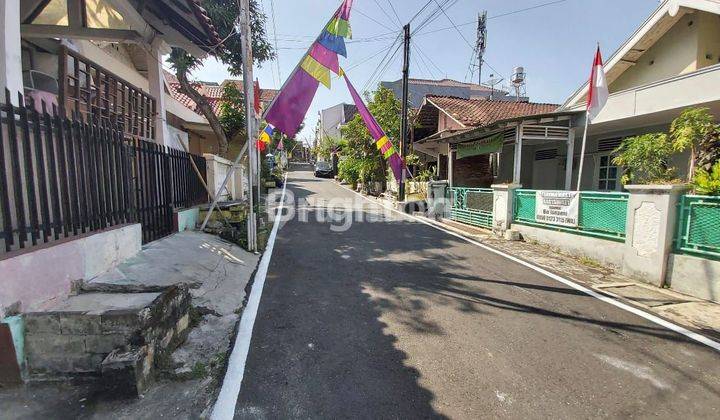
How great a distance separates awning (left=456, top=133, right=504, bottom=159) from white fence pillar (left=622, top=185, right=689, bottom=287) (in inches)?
244

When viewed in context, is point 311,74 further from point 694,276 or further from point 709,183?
point 694,276

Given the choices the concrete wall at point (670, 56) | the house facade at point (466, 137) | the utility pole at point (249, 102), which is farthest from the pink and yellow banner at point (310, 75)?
the concrete wall at point (670, 56)

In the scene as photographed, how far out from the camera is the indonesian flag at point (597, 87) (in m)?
8.27

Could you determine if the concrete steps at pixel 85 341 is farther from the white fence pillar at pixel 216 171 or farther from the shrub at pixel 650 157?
the shrub at pixel 650 157

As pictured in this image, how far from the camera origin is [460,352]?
348cm

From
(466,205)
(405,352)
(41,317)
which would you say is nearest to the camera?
(41,317)

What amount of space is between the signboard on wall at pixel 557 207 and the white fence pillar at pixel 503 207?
0.92 meters

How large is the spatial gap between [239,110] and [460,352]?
1697cm

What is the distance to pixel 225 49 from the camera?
1173cm

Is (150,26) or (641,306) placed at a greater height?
(150,26)

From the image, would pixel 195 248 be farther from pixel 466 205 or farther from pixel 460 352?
pixel 466 205

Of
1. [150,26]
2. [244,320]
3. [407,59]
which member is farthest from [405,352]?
[407,59]

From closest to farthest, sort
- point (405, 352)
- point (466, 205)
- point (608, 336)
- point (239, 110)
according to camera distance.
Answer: point (405, 352) → point (608, 336) → point (466, 205) → point (239, 110)

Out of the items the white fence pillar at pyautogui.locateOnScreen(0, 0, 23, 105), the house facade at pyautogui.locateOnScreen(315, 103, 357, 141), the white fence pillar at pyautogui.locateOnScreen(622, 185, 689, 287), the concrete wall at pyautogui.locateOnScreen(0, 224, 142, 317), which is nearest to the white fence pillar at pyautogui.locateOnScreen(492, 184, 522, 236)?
the white fence pillar at pyautogui.locateOnScreen(622, 185, 689, 287)
